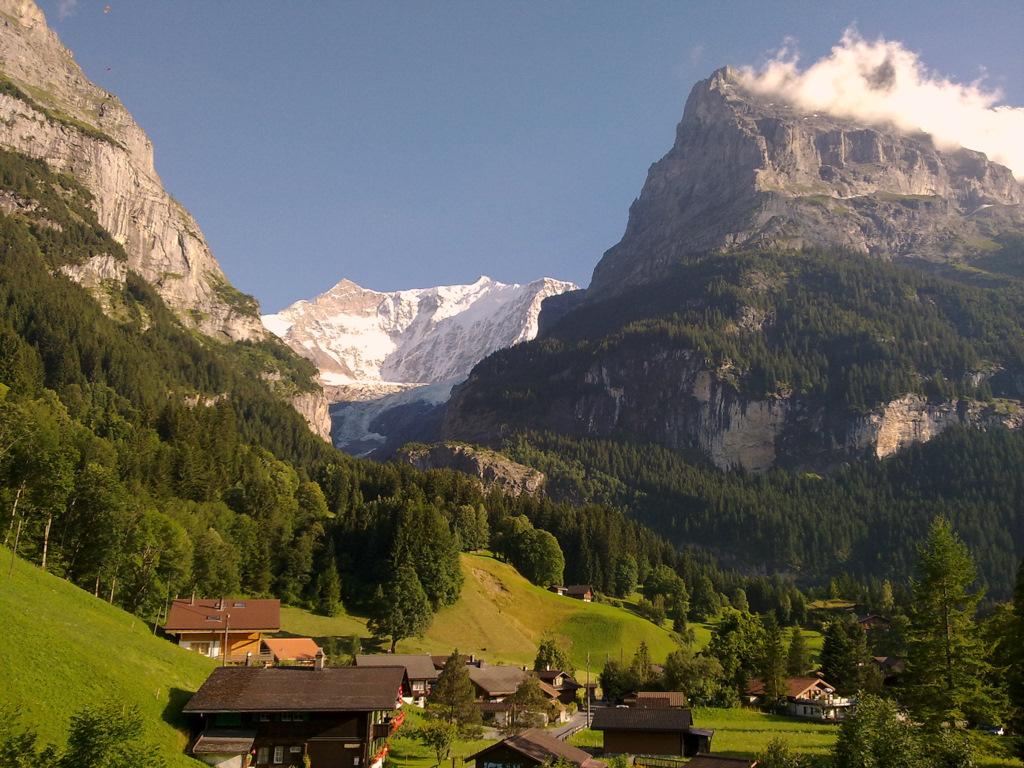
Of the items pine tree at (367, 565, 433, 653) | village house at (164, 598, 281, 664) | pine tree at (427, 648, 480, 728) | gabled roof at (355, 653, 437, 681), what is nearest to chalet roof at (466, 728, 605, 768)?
pine tree at (427, 648, 480, 728)

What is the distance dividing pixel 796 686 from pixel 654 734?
3605cm

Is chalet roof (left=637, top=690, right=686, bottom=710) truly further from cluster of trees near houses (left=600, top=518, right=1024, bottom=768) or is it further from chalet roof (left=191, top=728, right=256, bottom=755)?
chalet roof (left=191, top=728, right=256, bottom=755)

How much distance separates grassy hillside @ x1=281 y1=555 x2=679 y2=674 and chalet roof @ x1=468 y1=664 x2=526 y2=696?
37.2ft

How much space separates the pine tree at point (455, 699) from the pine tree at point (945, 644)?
3337cm

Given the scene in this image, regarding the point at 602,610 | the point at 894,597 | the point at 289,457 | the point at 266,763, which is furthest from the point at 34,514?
the point at 894,597

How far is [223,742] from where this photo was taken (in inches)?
1897

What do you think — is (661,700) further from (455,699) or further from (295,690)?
(295,690)

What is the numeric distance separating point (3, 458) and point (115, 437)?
63480 millimetres

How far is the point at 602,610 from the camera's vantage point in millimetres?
126375

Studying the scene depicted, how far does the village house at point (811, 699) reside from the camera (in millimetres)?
88438

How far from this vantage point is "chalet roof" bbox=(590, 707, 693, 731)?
61.8 m

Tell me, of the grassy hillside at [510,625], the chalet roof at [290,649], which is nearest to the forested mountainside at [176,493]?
the grassy hillside at [510,625]

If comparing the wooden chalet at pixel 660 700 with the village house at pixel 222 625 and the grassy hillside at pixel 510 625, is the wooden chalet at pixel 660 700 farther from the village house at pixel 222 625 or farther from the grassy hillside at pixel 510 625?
the village house at pixel 222 625

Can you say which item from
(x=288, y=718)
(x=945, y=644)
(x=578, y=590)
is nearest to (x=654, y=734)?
(x=945, y=644)
